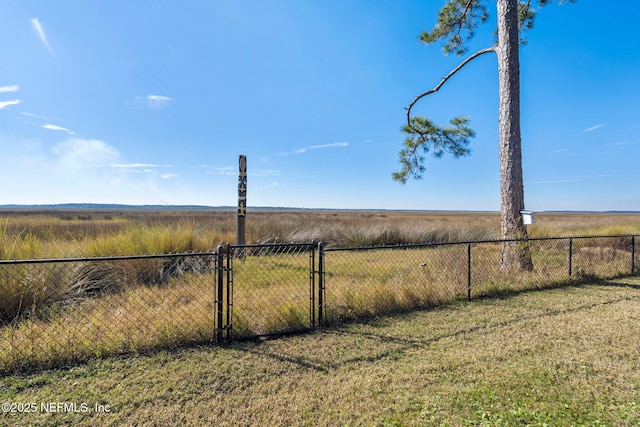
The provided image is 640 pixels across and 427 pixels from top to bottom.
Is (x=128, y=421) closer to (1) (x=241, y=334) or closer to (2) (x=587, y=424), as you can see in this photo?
(1) (x=241, y=334)

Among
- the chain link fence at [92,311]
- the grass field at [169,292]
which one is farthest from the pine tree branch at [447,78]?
the chain link fence at [92,311]

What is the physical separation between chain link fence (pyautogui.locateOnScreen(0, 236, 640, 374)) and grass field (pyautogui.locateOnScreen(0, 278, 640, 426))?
268 mm

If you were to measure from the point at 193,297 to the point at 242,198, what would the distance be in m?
4.07

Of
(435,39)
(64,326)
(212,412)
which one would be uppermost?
(435,39)

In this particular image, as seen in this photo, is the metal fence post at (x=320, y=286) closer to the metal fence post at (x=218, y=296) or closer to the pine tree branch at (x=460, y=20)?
the metal fence post at (x=218, y=296)

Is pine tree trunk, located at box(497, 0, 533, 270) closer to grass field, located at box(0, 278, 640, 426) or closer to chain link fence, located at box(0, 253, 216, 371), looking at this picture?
grass field, located at box(0, 278, 640, 426)

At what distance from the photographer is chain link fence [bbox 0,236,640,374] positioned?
3426mm

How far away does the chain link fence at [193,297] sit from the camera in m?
3.43

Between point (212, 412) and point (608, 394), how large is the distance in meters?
3.24

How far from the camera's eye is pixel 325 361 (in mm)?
3209

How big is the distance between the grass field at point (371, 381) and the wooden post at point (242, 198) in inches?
196

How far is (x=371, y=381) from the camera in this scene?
2.81 m

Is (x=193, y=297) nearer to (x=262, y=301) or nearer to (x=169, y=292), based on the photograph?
(x=169, y=292)

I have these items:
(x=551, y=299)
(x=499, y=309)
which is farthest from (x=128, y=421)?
(x=551, y=299)
